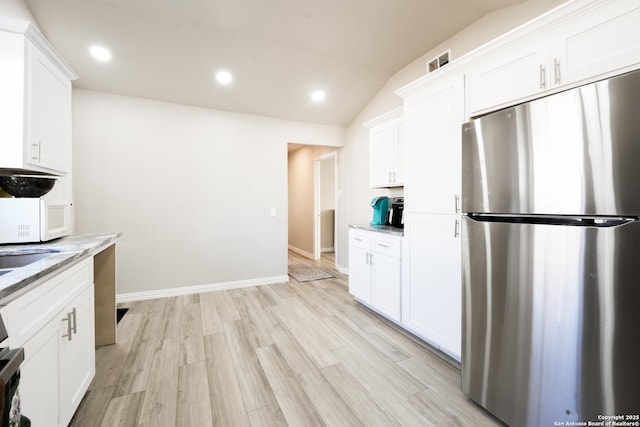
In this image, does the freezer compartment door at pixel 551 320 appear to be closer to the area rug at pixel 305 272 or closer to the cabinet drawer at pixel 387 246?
the cabinet drawer at pixel 387 246

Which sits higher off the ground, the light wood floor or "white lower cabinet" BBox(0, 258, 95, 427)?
"white lower cabinet" BBox(0, 258, 95, 427)

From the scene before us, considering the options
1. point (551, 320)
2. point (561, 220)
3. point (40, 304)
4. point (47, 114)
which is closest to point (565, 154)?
point (561, 220)

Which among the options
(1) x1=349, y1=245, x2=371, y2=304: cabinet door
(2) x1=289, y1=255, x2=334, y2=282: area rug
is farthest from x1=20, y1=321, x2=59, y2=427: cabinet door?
(2) x1=289, y1=255, x2=334, y2=282: area rug

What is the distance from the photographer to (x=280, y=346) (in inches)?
90.1

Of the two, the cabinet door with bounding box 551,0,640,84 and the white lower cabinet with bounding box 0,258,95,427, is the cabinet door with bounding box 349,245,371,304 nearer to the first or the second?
the cabinet door with bounding box 551,0,640,84

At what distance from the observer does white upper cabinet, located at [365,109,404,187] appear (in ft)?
9.43

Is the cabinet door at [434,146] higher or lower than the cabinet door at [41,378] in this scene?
higher

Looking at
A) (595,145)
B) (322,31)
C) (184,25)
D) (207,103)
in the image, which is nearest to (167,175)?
(207,103)

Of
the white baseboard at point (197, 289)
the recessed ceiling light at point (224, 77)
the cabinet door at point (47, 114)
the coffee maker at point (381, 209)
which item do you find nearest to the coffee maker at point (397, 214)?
the coffee maker at point (381, 209)

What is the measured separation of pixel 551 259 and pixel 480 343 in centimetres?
63

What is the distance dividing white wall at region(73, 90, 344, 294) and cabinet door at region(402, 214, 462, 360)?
2.25 m

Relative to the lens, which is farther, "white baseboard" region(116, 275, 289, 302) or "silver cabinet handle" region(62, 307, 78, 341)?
"white baseboard" region(116, 275, 289, 302)

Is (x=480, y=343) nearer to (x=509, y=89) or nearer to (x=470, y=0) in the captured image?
(x=509, y=89)

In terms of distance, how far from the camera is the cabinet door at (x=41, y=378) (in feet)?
3.29
